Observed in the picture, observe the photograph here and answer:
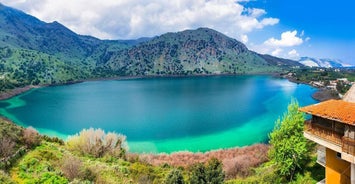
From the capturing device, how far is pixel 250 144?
156 ft

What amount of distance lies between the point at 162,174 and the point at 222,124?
35844 millimetres

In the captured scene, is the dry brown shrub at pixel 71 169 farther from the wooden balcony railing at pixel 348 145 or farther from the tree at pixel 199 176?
the wooden balcony railing at pixel 348 145

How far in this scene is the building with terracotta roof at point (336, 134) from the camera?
47.0 feet

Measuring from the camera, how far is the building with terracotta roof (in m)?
14.3

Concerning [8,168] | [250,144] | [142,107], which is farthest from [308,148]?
[142,107]

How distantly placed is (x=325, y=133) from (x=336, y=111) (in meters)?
1.54

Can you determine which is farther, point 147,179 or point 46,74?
point 46,74

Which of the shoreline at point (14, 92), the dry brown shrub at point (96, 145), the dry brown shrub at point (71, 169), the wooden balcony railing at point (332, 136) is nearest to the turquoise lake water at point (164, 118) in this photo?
the shoreline at point (14, 92)

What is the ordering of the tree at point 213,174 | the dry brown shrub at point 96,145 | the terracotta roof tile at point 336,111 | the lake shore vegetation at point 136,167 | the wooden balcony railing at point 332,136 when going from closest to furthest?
the wooden balcony railing at point 332,136
the terracotta roof tile at point 336,111
the tree at point 213,174
the lake shore vegetation at point 136,167
the dry brown shrub at point 96,145

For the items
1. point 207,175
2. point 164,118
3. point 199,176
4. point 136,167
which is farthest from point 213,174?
point 164,118

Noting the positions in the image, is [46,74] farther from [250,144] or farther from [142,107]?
[250,144]

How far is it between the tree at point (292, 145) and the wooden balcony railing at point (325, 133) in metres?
4.78

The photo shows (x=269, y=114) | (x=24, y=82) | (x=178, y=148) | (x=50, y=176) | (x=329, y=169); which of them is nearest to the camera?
(x=329, y=169)

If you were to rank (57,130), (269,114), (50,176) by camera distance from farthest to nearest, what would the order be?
(269,114), (57,130), (50,176)
